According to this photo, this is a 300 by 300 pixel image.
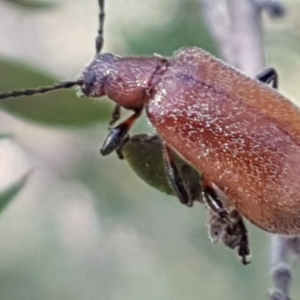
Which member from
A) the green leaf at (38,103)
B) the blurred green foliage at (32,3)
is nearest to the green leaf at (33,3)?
the blurred green foliage at (32,3)

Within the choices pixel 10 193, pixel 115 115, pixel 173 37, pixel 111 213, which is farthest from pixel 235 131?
pixel 111 213

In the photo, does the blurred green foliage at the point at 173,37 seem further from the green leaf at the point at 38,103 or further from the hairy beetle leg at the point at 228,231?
the hairy beetle leg at the point at 228,231

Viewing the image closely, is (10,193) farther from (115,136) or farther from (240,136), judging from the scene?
(240,136)

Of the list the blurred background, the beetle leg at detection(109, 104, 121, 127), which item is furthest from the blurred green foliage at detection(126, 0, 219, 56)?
the beetle leg at detection(109, 104, 121, 127)

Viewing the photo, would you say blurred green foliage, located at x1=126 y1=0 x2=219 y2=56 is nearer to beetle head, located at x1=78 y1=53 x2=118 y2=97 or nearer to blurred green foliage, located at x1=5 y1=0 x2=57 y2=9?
beetle head, located at x1=78 y1=53 x2=118 y2=97

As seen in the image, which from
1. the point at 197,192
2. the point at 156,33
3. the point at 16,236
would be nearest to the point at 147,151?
the point at 197,192

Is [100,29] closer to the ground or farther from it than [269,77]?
closer to the ground
